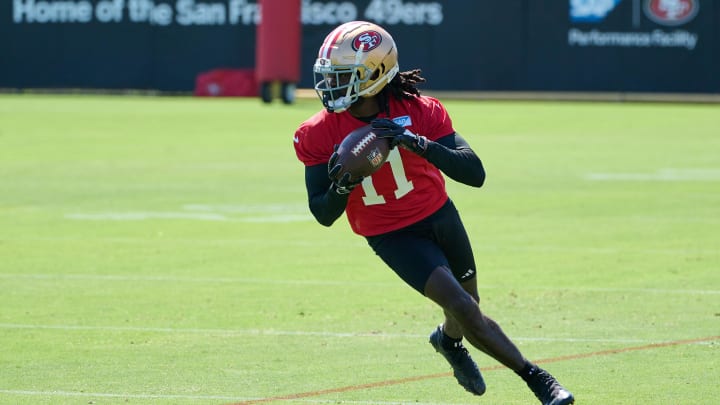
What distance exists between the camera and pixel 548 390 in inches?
275

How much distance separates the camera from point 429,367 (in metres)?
8.57

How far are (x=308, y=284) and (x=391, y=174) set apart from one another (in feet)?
14.8

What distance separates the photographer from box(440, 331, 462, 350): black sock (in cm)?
768

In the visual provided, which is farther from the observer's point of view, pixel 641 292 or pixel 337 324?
pixel 641 292

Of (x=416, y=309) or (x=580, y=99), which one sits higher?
(x=416, y=309)

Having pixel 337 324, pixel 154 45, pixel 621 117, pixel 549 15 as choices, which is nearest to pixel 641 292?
pixel 337 324

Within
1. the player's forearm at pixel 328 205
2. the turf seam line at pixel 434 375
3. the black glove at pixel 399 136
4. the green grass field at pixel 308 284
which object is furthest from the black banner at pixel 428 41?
the black glove at pixel 399 136

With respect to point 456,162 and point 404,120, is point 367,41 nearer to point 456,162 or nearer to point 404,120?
point 404,120

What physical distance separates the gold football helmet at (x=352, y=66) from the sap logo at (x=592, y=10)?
3180 centimetres

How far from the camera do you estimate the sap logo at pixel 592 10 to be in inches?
1510

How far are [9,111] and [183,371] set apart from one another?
27.4 metres

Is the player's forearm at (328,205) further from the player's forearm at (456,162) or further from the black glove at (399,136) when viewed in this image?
the player's forearm at (456,162)

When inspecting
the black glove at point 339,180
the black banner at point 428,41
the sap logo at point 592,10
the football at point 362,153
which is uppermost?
the football at point 362,153

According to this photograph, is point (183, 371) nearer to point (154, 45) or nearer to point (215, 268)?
point (215, 268)
